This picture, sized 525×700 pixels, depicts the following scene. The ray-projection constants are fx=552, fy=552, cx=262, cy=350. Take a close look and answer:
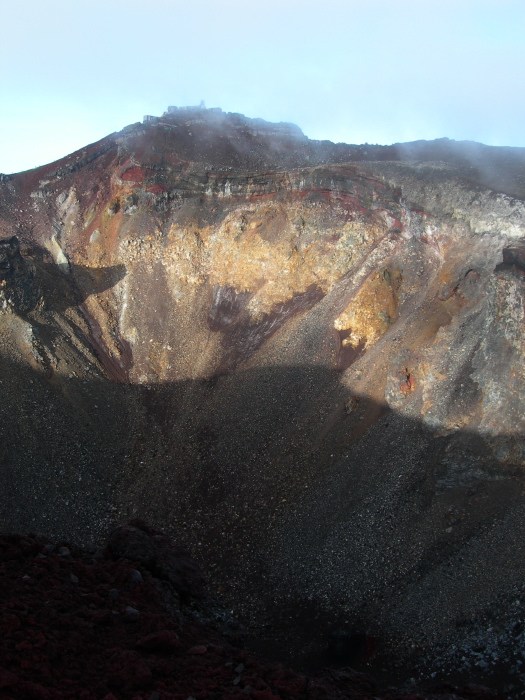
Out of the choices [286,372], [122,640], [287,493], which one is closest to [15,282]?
[286,372]

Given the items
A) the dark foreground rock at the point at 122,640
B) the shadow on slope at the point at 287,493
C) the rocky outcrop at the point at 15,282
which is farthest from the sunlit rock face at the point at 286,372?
the dark foreground rock at the point at 122,640

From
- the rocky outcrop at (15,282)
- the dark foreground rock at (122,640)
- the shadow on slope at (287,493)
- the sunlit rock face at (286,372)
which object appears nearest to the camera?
the dark foreground rock at (122,640)

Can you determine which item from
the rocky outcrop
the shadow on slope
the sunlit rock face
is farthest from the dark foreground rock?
the rocky outcrop

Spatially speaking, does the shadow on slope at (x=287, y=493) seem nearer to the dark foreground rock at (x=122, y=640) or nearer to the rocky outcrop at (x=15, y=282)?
the dark foreground rock at (x=122, y=640)

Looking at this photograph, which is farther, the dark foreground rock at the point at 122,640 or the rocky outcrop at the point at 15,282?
the rocky outcrop at the point at 15,282

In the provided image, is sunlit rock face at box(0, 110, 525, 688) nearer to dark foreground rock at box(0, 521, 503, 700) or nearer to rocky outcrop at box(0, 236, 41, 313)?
rocky outcrop at box(0, 236, 41, 313)

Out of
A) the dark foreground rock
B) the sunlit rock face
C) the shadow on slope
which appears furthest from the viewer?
the sunlit rock face

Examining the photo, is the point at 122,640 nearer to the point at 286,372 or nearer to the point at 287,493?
the point at 287,493
